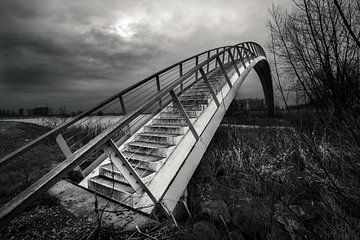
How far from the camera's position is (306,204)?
312 cm

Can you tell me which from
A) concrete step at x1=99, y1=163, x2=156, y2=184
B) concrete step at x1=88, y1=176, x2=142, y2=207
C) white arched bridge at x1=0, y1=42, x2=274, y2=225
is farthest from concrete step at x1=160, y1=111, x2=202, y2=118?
concrete step at x1=88, y1=176, x2=142, y2=207

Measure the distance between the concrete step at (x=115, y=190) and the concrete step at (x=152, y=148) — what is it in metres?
0.90

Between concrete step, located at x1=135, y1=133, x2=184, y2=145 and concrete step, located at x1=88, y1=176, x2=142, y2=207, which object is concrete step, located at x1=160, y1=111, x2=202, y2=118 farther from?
concrete step, located at x1=88, y1=176, x2=142, y2=207

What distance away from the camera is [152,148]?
4.29m

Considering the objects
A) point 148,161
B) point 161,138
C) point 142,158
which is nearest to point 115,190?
point 148,161

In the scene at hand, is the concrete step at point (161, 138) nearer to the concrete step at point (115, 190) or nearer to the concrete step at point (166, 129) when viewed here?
the concrete step at point (166, 129)

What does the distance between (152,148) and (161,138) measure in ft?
1.38

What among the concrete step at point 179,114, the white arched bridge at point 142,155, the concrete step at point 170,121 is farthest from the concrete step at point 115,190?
the concrete step at point 179,114

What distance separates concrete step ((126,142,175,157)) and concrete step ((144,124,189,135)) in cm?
47

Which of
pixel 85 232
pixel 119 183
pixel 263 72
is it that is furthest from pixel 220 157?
pixel 263 72

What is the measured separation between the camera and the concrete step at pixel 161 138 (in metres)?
4.29

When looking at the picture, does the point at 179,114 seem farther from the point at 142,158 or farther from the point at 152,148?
the point at 142,158

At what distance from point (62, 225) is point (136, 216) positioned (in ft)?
3.31

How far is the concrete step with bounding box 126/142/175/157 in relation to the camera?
159 inches
